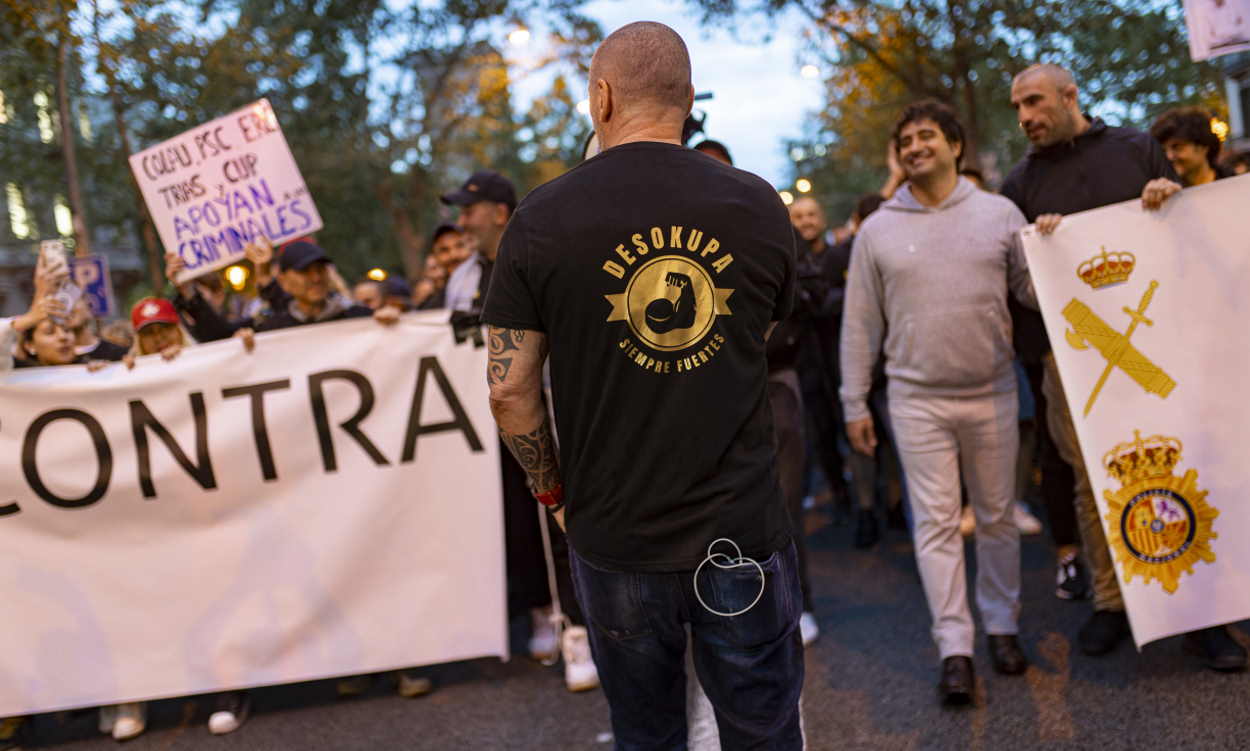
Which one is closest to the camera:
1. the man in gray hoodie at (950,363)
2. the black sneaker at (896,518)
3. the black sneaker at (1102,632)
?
the man in gray hoodie at (950,363)

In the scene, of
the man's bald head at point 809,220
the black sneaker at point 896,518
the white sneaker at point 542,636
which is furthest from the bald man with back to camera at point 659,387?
the man's bald head at point 809,220

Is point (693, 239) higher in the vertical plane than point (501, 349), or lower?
higher

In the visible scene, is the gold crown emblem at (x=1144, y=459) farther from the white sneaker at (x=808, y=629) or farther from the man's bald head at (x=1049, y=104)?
the white sneaker at (x=808, y=629)

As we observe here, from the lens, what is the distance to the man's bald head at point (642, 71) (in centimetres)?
236

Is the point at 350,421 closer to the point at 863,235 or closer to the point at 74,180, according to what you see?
the point at 863,235

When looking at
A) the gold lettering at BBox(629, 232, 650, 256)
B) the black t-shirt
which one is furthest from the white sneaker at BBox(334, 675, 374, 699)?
the gold lettering at BBox(629, 232, 650, 256)

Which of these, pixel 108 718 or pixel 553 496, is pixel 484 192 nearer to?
pixel 553 496

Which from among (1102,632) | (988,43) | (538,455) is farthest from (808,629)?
(988,43)

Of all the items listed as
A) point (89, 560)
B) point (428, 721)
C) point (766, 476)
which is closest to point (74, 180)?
point (89, 560)

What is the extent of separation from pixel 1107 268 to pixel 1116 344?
0.29 meters

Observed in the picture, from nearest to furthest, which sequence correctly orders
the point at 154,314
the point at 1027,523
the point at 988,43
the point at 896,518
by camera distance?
the point at 154,314, the point at 1027,523, the point at 896,518, the point at 988,43

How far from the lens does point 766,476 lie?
245 centimetres

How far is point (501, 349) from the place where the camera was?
2.43 metres

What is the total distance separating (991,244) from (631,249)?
2.40 metres
